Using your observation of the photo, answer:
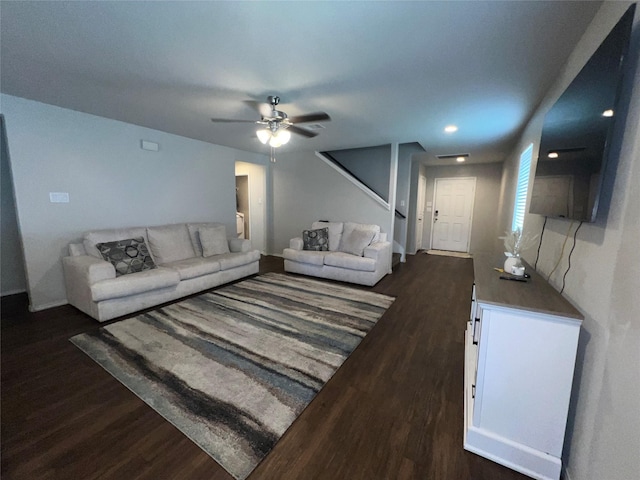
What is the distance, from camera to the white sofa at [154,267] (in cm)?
274

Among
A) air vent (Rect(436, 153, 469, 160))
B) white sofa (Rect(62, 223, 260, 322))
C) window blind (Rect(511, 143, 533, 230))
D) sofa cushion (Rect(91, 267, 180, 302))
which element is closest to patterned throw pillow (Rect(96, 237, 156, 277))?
white sofa (Rect(62, 223, 260, 322))

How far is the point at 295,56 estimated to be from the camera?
1.84m

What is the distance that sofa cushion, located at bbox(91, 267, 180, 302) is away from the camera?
8.70 ft

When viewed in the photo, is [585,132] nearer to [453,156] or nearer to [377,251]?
[377,251]

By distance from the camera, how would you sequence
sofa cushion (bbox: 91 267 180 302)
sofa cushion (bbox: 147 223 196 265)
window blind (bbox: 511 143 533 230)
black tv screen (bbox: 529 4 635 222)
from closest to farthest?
black tv screen (bbox: 529 4 635 222) < sofa cushion (bbox: 91 267 180 302) < window blind (bbox: 511 143 533 230) < sofa cushion (bbox: 147 223 196 265)

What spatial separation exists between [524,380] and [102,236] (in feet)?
13.9

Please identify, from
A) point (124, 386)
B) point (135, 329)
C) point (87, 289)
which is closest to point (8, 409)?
point (124, 386)

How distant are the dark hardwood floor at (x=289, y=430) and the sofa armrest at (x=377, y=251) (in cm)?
173

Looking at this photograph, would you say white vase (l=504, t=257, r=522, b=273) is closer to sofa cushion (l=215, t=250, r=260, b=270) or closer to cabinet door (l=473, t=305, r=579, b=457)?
cabinet door (l=473, t=305, r=579, b=457)

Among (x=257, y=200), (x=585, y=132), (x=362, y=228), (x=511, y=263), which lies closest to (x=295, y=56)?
(x=585, y=132)

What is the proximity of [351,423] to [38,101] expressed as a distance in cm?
441

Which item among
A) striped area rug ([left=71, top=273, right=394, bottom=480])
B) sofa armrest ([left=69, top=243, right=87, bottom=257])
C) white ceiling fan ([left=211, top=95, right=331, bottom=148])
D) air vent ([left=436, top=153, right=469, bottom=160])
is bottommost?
Answer: striped area rug ([left=71, top=273, right=394, bottom=480])

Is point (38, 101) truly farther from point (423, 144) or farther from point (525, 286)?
point (423, 144)

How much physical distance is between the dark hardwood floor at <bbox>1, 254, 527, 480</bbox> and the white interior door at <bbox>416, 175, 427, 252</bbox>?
4.52m
